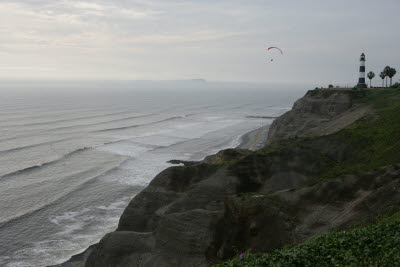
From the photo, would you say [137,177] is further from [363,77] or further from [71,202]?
[363,77]

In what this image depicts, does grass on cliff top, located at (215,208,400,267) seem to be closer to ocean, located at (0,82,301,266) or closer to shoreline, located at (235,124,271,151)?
ocean, located at (0,82,301,266)

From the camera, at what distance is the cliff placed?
88.2 feet

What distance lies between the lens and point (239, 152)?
45.0 metres

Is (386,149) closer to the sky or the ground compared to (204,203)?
closer to the sky

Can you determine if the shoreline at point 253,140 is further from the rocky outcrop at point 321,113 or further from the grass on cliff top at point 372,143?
the grass on cliff top at point 372,143

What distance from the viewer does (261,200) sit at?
29469 millimetres

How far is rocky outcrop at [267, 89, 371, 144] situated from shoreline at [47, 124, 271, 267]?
27.0 ft

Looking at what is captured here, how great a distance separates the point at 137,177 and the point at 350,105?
40096 millimetres

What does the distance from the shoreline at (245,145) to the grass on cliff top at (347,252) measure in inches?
831

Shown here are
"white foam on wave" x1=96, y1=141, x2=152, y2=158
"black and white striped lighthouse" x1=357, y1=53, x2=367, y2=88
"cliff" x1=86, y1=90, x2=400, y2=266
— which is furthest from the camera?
"white foam on wave" x1=96, y1=141, x2=152, y2=158

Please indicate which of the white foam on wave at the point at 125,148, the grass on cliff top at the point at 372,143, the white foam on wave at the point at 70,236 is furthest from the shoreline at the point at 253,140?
the white foam on wave at the point at 70,236

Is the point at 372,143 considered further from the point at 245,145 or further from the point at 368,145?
the point at 245,145

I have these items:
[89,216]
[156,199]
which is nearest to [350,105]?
[156,199]

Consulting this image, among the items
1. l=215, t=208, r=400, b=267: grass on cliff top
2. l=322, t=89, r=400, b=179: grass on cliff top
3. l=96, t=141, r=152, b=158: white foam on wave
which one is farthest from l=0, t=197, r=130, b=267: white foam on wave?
l=96, t=141, r=152, b=158: white foam on wave
